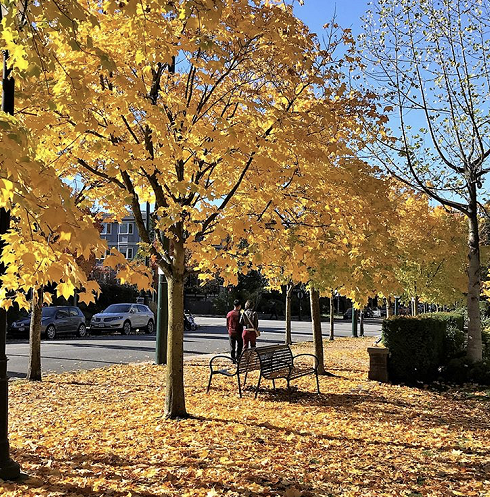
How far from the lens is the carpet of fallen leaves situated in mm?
4562

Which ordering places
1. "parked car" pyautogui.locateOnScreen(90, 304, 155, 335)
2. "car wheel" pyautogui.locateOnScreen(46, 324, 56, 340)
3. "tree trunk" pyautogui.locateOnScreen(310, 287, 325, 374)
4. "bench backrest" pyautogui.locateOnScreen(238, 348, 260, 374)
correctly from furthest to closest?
"parked car" pyautogui.locateOnScreen(90, 304, 155, 335)
"car wheel" pyautogui.locateOnScreen(46, 324, 56, 340)
"tree trunk" pyautogui.locateOnScreen(310, 287, 325, 374)
"bench backrest" pyautogui.locateOnScreen(238, 348, 260, 374)

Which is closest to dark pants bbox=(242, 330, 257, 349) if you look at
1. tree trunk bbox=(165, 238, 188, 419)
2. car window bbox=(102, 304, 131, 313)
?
tree trunk bbox=(165, 238, 188, 419)

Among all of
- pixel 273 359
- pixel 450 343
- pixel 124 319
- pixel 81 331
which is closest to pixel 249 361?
pixel 273 359

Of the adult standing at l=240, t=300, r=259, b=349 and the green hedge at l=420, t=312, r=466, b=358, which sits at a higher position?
the adult standing at l=240, t=300, r=259, b=349

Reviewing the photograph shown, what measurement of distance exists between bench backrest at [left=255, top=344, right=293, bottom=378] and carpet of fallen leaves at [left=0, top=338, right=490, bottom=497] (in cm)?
47

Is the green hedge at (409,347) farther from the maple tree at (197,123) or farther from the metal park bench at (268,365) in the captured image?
the maple tree at (197,123)

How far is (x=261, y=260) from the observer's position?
6.67 meters

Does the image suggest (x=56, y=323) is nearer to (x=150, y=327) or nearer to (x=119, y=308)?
(x=119, y=308)

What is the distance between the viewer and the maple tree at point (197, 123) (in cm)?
564

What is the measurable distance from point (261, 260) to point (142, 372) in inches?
272

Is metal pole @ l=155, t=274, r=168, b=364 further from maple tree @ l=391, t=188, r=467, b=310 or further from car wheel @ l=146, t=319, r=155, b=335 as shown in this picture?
car wheel @ l=146, t=319, r=155, b=335

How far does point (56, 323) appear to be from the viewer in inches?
926

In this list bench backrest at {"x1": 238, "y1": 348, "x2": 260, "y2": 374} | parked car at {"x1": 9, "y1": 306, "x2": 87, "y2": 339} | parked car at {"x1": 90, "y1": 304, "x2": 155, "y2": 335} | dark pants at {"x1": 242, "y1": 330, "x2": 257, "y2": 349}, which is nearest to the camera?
bench backrest at {"x1": 238, "y1": 348, "x2": 260, "y2": 374}

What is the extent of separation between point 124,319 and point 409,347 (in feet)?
59.4
